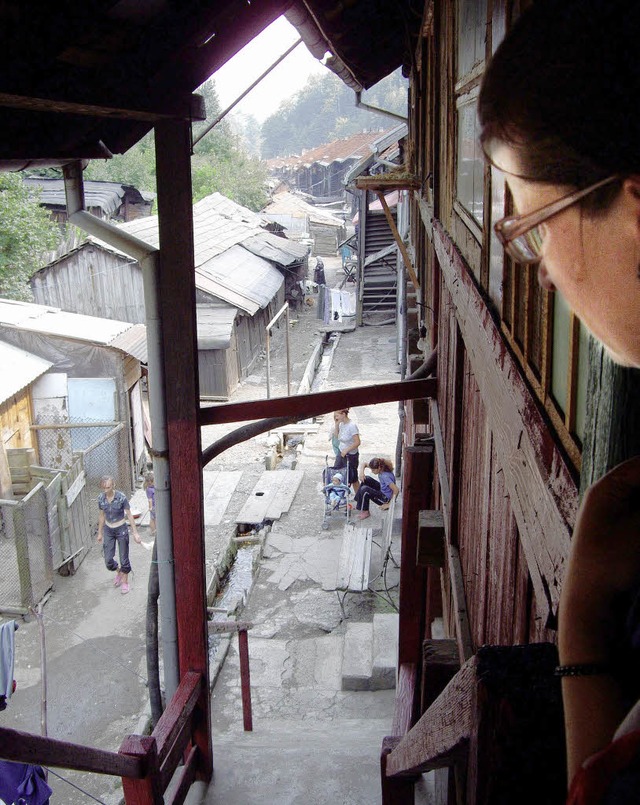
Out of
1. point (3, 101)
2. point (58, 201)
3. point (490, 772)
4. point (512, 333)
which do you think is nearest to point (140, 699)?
point (3, 101)

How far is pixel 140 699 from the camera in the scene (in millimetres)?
7984

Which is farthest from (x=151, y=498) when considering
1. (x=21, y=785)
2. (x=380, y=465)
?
(x=21, y=785)

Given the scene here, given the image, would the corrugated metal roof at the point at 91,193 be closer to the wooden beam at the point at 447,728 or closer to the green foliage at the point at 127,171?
the green foliage at the point at 127,171

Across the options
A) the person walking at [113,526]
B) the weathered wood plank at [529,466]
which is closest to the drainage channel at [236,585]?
the person walking at [113,526]

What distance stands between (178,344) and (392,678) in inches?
159

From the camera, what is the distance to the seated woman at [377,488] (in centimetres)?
1086

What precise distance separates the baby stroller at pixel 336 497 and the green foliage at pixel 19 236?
10227 mm

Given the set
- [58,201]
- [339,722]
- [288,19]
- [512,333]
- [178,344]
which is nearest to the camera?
[512,333]

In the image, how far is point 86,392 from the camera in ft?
46.0

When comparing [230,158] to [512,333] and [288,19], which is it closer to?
[288,19]

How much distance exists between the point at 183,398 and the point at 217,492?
910cm

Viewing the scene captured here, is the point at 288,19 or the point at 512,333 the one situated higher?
the point at 288,19

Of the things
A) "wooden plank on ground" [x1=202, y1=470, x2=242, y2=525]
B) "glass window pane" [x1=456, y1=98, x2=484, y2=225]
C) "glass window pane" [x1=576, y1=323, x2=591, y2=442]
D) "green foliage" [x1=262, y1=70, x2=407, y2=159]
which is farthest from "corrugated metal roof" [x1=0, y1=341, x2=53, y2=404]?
"green foliage" [x1=262, y1=70, x2=407, y2=159]

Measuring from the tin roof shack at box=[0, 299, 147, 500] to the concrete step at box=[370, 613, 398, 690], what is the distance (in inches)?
272
